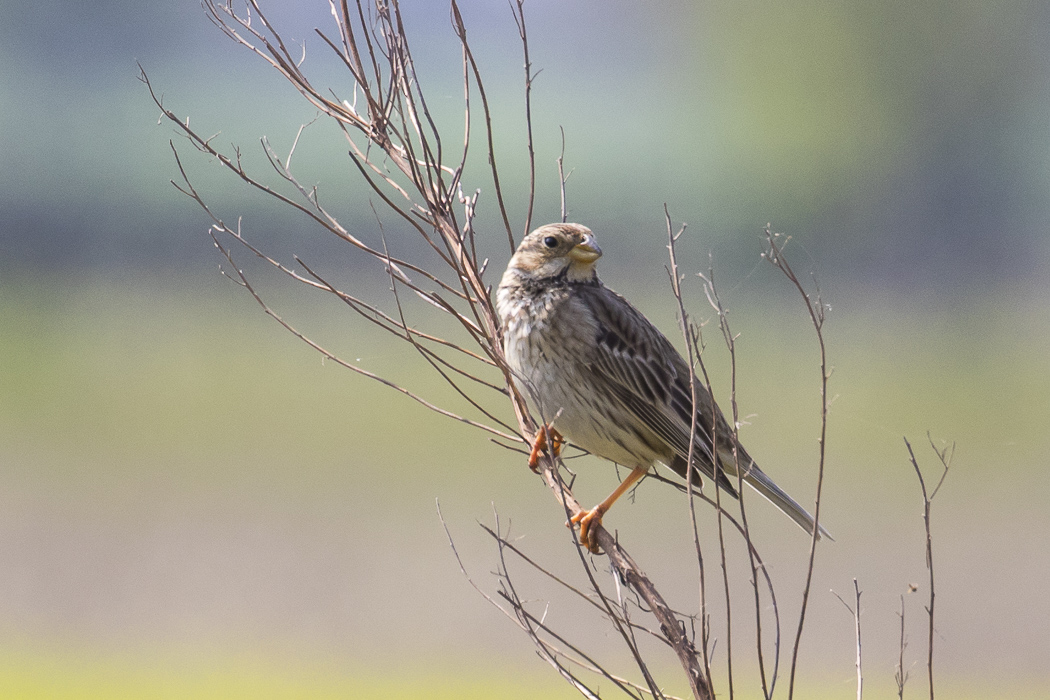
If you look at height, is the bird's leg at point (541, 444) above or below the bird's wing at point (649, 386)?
below

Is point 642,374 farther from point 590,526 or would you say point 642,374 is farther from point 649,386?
point 590,526

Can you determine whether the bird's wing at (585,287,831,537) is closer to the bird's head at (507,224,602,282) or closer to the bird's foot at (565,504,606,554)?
the bird's head at (507,224,602,282)

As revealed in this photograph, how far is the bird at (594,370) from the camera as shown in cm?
410

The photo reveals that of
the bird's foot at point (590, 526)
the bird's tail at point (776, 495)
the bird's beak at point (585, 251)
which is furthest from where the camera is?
the bird's beak at point (585, 251)

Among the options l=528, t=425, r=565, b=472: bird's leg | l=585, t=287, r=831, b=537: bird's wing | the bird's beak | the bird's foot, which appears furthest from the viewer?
the bird's beak

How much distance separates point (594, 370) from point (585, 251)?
1.46ft

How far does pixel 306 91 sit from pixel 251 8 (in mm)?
618

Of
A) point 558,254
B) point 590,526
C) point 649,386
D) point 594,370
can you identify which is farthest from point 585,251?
point 590,526

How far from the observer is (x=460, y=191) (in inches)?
135

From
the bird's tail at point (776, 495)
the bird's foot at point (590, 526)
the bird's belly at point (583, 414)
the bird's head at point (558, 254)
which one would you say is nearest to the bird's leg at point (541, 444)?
the bird's belly at point (583, 414)

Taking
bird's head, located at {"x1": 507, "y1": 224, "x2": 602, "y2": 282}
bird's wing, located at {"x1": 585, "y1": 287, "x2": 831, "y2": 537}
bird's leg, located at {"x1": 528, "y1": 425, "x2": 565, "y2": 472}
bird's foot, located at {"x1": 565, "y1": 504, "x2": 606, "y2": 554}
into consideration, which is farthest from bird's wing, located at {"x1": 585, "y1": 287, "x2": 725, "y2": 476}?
bird's foot, located at {"x1": 565, "y1": 504, "x2": 606, "y2": 554}

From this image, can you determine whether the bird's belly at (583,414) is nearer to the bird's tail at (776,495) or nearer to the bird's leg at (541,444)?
the bird's leg at (541,444)

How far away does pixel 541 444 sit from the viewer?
3633mm

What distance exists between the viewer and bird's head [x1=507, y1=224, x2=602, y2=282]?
4254mm
